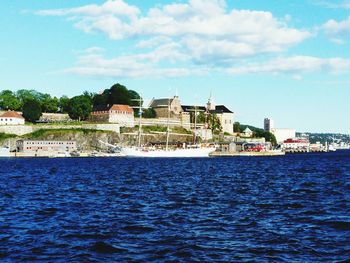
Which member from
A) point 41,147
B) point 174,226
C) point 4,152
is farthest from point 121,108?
point 174,226

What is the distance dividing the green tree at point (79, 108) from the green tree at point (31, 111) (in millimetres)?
12051

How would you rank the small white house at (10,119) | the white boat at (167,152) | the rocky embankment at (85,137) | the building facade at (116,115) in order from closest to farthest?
the white boat at (167,152), the rocky embankment at (85,137), the small white house at (10,119), the building facade at (116,115)

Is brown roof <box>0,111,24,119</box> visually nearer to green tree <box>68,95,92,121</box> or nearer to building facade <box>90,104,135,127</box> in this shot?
green tree <box>68,95,92,121</box>

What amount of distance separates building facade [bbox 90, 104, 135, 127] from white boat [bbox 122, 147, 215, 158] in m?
28.1

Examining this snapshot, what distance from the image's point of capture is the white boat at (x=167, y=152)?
152 m

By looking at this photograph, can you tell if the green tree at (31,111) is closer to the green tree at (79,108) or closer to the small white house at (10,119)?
the small white house at (10,119)

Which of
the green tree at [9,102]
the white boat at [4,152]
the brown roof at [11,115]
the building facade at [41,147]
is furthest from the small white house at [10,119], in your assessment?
the green tree at [9,102]

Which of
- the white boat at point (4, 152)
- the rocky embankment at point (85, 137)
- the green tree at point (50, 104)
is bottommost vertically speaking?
the white boat at point (4, 152)

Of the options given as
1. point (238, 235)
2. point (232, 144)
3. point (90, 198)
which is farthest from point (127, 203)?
point (232, 144)

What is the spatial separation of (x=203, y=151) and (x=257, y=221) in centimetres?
13020

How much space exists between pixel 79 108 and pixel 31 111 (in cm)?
1727

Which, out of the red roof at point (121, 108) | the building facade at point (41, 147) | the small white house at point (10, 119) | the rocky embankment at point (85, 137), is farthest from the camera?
the red roof at point (121, 108)

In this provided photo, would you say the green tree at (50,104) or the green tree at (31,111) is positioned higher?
the green tree at (50,104)

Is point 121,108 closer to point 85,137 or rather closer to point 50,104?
point 85,137
